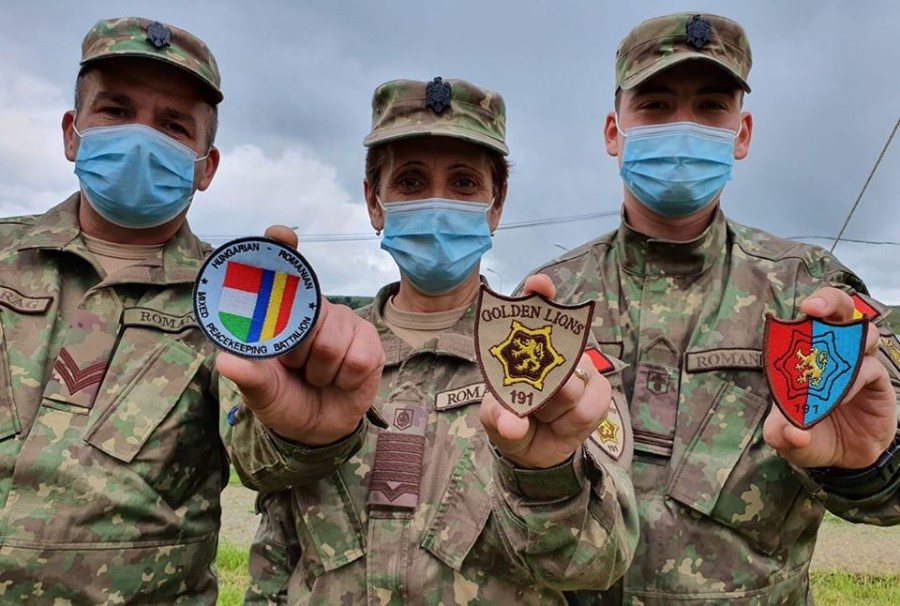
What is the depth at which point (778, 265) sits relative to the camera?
2576mm

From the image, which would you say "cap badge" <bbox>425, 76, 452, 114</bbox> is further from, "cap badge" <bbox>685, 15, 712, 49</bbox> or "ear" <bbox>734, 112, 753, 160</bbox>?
"ear" <bbox>734, 112, 753, 160</bbox>

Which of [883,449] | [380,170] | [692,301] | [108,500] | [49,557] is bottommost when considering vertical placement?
[49,557]

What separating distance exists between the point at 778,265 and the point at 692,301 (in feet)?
1.09

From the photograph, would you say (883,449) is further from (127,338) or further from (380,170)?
(127,338)

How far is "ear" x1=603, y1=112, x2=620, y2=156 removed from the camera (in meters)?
2.93

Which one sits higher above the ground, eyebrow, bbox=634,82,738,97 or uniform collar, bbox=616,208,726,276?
eyebrow, bbox=634,82,738,97

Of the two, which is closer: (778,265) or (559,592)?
(559,592)

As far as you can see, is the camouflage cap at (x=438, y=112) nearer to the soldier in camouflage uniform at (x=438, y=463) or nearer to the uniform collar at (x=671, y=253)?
the soldier in camouflage uniform at (x=438, y=463)

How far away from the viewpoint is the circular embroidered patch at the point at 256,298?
155 cm

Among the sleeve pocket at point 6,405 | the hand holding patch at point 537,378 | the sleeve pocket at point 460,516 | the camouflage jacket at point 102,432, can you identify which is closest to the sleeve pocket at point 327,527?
the sleeve pocket at point 460,516

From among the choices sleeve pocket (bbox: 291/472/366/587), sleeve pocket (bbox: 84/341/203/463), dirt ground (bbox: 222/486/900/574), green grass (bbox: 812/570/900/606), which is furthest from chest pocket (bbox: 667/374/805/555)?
dirt ground (bbox: 222/486/900/574)

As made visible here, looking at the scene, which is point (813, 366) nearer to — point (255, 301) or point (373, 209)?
point (255, 301)

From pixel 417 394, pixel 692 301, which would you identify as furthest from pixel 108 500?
pixel 692 301

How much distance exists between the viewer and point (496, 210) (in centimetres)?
269
